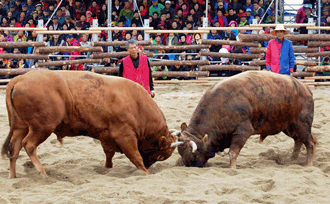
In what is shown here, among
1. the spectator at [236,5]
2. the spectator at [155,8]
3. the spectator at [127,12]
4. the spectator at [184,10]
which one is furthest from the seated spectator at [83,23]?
the spectator at [236,5]

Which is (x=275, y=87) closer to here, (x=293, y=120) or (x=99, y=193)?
(x=293, y=120)

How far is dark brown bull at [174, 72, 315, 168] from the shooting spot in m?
6.22

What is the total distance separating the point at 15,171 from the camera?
567 centimetres

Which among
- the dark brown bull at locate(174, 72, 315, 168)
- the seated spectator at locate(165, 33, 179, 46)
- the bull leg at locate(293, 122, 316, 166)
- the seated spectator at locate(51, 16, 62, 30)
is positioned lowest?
the bull leg at locate(293, 122, 316, 166)

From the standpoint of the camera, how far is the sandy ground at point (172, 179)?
465 cm

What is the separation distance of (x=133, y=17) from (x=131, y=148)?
1088cm

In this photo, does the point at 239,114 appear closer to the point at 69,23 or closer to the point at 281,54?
the point at 281,54

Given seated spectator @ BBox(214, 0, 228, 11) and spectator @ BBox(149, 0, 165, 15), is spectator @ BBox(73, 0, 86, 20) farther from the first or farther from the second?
seated spectator @ BBox(214, 0, 228, 11)

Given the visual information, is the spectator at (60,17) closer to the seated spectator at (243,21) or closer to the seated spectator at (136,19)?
the seated spectator at (136,19)

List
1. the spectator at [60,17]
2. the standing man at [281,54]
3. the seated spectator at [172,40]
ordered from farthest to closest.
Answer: the spectator at [60,17] → the seated spectator at [172,40] → the standing man at [281,54]

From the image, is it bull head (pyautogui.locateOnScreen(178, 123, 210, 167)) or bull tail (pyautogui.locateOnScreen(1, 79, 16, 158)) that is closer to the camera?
bull tail (pyautogui.locateOnScreen(1, 79, 16, 158))

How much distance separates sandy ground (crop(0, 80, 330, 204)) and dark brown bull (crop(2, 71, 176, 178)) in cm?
34

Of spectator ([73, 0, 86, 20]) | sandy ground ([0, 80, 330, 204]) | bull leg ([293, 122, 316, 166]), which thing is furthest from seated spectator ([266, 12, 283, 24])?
bull leg ([293, 122, 316, 166])

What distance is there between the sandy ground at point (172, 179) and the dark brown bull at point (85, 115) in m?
0.34
